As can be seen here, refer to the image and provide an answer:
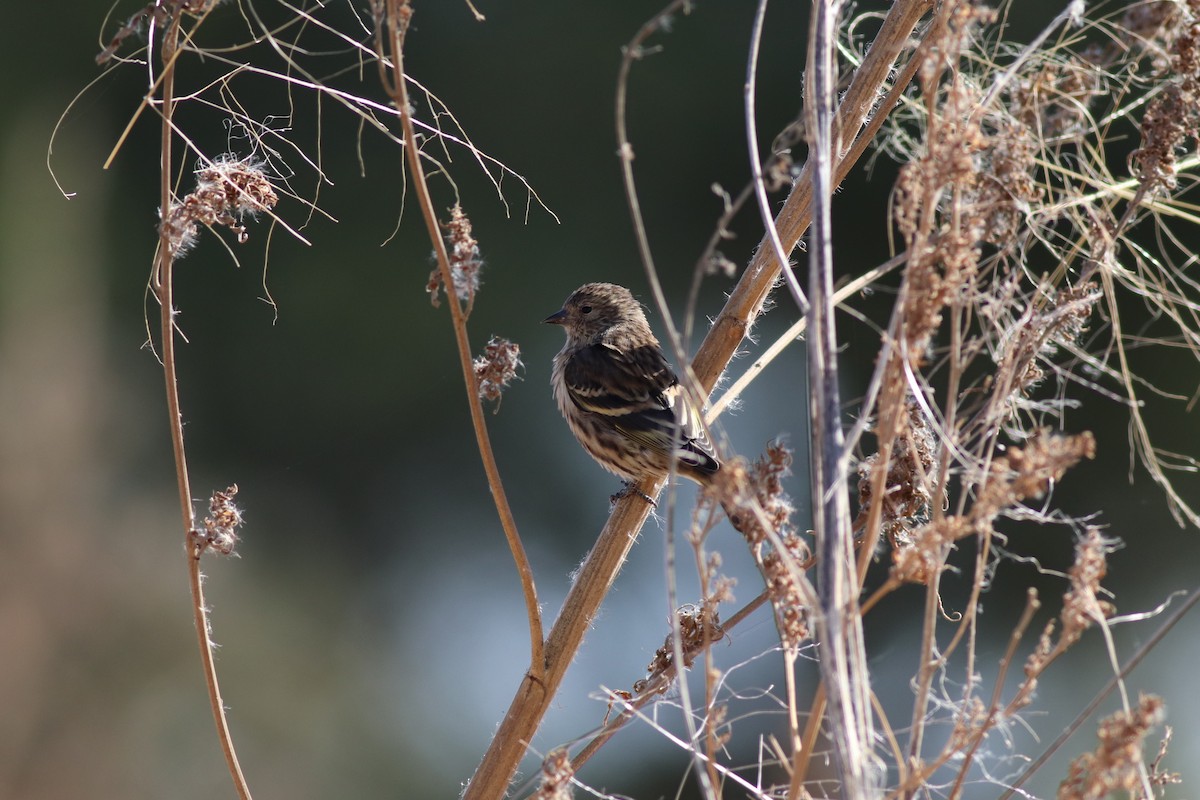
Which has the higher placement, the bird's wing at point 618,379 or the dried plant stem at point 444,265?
the bird's wing at point 618,379

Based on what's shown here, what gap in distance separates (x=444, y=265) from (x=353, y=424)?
6512 mm

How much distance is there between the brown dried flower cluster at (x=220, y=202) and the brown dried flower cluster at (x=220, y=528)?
14.0 inches

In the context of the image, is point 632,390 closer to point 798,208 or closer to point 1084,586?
point 798,208

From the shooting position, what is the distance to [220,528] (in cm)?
184

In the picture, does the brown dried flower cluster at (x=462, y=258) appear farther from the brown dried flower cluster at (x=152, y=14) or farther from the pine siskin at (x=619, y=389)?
the pine siskin at (x=619, y=389)

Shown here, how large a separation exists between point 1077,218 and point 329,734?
603 cm

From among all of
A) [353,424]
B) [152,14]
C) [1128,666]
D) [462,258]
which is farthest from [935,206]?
[353,424]

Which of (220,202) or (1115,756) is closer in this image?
(1115,756)

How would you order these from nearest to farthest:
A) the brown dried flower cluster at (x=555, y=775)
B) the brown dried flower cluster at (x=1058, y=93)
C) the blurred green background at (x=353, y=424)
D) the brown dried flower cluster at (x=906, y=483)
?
the brown dried flower cluster at (x=555, y=775) < the brown dried flower cluster at (x=906, y=483) < the brown dried flower cluster at (x=1058, y=93) < the blurred green background at (x=353, y=424)

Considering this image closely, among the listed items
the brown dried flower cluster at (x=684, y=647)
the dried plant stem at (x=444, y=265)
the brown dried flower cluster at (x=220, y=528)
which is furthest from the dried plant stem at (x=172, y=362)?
the brown dried flower cluster at (x=684, y=647)

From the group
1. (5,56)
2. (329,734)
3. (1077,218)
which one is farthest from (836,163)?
(5,56)

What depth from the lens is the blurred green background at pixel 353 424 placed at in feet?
22.2

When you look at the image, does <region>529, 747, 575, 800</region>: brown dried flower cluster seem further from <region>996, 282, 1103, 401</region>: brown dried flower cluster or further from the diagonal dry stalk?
<region>996, 282, 1103, 401</region>: brown dried flower cluster

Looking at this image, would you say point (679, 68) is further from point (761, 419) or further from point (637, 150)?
point (761, 419)
